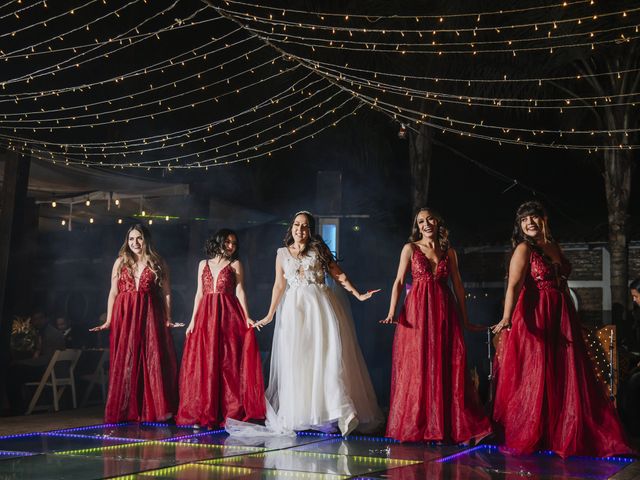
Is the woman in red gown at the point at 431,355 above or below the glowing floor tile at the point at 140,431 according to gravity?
above

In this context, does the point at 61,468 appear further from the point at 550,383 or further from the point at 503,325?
the point at 550,383

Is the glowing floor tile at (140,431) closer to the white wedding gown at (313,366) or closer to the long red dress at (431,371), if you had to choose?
the white wedding gown at (313,366)

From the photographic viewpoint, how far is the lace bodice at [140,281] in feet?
25.9

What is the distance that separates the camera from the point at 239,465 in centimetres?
541

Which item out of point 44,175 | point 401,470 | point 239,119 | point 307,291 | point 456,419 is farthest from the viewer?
point 239,119

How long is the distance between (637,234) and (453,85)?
5.43 meters

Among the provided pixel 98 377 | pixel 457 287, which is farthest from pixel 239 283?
pixel 98 377

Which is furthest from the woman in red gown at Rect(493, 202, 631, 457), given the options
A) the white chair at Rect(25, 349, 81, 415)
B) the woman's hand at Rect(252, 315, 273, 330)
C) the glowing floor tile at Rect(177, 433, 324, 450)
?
the white chair at Rect(25, 349, 81, 415)

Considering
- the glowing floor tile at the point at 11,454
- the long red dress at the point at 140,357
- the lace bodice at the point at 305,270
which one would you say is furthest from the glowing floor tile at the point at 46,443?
the lace bodice at the point at 305,270

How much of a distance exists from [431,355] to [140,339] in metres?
2.82

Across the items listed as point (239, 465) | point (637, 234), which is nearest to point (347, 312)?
point (239, 465)

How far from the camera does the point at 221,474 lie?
5074 millimetres

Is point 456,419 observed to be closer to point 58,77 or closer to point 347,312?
point 347,312

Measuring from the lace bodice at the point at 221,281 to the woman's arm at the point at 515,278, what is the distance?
253 cm
